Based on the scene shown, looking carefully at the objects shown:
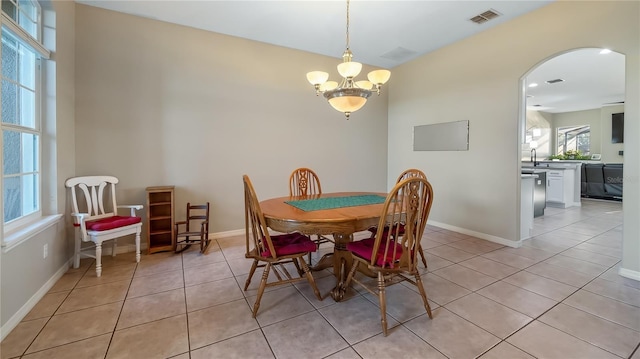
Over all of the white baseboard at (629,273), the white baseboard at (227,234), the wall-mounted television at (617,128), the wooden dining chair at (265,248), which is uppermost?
the wall-mounted television at (617,128)

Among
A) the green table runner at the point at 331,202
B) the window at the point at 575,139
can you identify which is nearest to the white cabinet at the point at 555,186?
the window at the point at 575,139

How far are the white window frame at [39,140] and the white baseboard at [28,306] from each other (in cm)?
46

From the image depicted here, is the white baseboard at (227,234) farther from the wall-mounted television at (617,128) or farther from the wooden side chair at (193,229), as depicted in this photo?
the wall-mounted television at (617,128)

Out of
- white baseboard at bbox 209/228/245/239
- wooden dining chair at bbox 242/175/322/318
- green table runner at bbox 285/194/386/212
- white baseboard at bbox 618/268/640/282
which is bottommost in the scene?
white baseboard at bbox 618/268/640/282

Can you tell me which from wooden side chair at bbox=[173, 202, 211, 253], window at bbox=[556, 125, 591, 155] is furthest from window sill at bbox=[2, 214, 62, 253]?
window at bbox=[556, 125, 591, 155]

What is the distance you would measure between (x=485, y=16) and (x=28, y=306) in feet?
16.9

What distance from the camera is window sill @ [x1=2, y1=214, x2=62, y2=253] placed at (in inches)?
70.1

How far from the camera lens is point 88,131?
3.06 meters

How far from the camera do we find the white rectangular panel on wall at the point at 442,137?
400cm

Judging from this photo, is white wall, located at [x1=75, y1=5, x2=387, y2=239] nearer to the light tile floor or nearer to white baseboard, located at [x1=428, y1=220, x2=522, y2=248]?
the light tile floor

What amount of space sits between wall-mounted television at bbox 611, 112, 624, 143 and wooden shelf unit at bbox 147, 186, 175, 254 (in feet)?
36.6

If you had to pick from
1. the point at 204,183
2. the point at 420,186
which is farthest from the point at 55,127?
the point at 420,186

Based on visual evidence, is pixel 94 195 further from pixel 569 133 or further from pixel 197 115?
pixel 569 133

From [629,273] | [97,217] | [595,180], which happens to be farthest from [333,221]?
[595,180]
